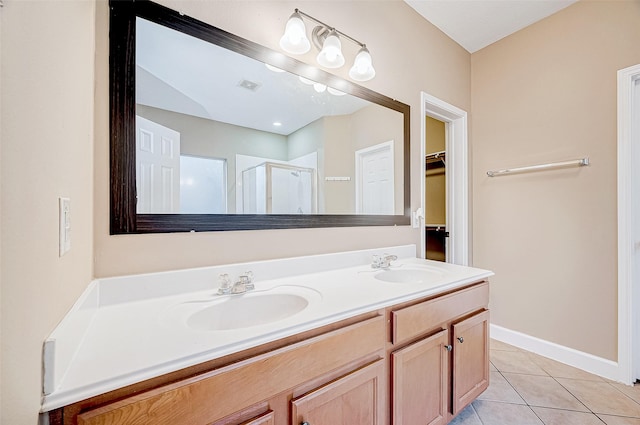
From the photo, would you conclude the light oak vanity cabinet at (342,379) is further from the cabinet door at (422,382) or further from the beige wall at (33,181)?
the beige wall at (33,181)

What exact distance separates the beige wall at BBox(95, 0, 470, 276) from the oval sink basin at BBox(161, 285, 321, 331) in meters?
0.21

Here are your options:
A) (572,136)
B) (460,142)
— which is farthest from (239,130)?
(572,136)

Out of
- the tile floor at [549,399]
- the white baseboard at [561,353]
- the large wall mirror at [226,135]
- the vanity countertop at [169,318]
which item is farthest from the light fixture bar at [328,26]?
the white baseboard at [561,353]

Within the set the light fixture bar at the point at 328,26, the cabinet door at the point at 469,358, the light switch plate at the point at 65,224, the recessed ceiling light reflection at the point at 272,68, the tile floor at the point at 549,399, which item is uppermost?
the light fixture bar at the point at 328,26

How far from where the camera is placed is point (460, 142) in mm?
2377

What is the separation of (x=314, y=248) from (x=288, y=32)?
1075 mm

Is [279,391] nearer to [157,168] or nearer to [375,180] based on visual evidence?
[157,168]

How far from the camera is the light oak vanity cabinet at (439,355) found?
3.29 ft

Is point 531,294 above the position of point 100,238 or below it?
below

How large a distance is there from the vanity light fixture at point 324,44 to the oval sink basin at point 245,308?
1.17 meters

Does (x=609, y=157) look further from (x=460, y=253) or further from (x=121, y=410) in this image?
(x=121, y=410)

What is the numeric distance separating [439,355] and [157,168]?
1.41m

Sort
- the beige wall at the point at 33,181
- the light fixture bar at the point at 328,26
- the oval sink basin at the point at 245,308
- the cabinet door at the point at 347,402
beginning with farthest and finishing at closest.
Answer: the light fixture bar at the point at 328,26 → the oval sink basin at the point at 245,308 → the cabinet door at the point at 347,402 → the beige wall at the point at 33,181

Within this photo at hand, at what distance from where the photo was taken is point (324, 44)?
1390 mm
